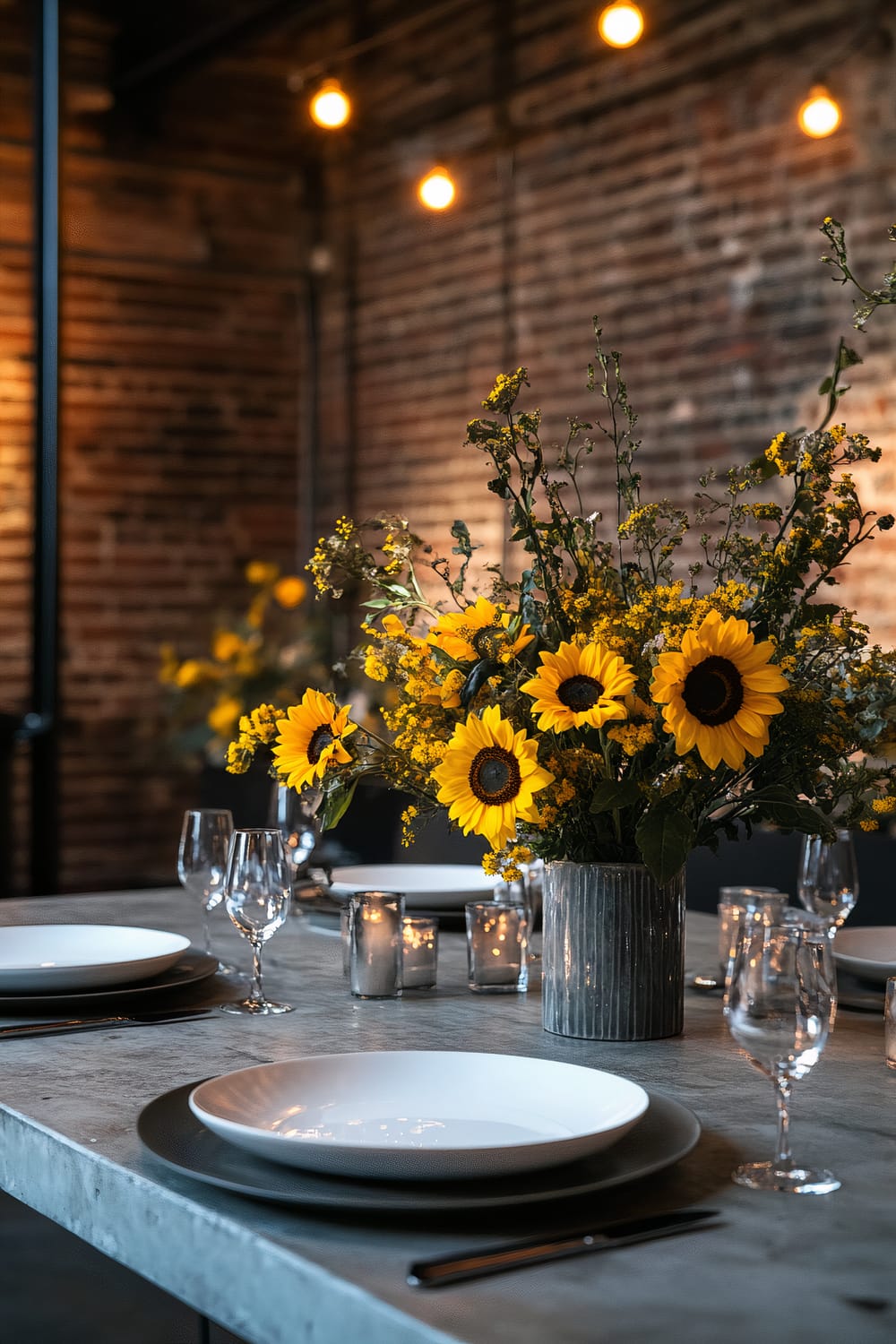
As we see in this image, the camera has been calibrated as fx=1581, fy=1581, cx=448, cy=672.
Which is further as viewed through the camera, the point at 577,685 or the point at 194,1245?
the point at 577,685

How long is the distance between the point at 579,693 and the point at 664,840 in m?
0.13

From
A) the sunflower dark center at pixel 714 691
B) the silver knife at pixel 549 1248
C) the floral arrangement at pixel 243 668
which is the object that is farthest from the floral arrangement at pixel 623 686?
the floral arrangement at pixel 243 668

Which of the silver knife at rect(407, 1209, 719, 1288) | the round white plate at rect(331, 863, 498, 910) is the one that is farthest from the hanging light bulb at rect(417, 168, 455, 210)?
the silver knife at rect(407, 1209, 719, 1288)

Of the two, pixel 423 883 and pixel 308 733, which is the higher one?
pixel 308 733

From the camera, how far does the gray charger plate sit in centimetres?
84

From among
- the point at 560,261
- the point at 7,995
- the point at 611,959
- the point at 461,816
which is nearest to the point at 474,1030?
the point at 611,959

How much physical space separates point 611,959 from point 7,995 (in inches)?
21.1

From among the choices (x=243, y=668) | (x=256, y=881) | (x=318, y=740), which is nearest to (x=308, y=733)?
(x=318, y=740)

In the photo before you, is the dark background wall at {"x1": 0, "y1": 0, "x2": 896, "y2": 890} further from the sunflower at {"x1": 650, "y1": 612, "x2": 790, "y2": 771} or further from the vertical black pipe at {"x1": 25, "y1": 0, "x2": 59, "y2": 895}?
the sunflower at {"x1": 650, "y1": 612, "x2": 790, "y2": 771}

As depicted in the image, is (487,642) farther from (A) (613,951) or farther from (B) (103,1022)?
(B) (103,1022)

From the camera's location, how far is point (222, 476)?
212 inches

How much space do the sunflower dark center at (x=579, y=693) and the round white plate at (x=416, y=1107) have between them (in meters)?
0.26

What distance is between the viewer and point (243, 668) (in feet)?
15.5

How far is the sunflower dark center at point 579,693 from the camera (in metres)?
1.18
